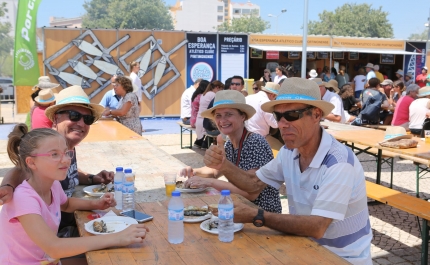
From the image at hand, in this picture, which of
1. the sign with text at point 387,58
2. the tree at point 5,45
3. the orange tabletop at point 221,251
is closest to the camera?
the orange tabletop at point 221,251

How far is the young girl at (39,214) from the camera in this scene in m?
2.20

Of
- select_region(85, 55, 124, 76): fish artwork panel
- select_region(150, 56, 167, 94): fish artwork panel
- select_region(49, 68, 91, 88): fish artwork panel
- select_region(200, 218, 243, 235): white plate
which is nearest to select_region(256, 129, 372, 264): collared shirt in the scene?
select_region(200, 218, 243, 235): white plate

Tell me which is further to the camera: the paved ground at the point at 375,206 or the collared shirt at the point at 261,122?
the collared shirt at the point at 261,122

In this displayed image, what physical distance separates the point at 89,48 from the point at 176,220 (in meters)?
13.7

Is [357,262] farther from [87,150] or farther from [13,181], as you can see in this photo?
[87,150]

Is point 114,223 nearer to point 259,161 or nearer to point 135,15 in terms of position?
point 259,161

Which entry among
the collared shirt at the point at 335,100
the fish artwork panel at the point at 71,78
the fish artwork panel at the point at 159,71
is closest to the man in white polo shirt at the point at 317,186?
the collared shirt at the point at 335,100

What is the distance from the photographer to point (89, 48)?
1502 centimetres

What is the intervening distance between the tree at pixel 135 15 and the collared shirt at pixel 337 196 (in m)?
74.0

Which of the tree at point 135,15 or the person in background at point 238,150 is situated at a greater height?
the tree at point 135,15

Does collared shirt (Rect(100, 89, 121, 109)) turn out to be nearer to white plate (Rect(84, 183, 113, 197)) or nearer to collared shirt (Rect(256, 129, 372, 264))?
white plate (Rect(84, 183, 113, 197))

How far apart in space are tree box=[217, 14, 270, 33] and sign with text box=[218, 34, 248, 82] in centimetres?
7009

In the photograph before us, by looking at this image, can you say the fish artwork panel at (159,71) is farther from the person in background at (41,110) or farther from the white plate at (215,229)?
the white plate at (215,229)

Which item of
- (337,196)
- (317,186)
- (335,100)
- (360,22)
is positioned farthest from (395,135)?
(360,22)
